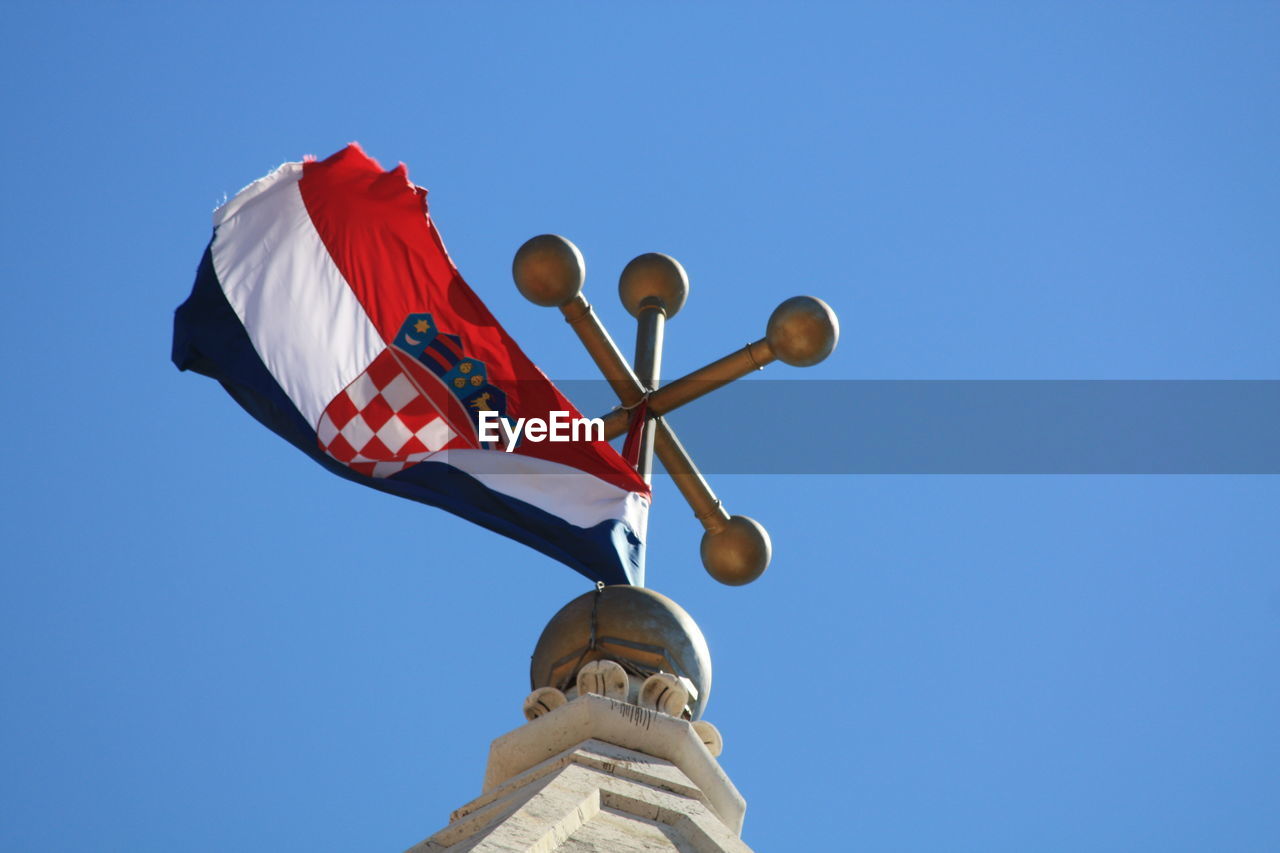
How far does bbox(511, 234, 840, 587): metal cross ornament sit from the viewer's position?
11633 millimetres

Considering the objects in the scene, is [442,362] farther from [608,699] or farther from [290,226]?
[608,699]

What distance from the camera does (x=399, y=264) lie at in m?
12.5

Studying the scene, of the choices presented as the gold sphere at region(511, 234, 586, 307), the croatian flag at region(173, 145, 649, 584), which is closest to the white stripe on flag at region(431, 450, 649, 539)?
the croatian flag at region(173, 145, 649, 584)

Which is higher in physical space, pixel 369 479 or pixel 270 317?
pixel 270 317

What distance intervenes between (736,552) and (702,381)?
4.13ft

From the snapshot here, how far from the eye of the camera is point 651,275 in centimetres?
1288

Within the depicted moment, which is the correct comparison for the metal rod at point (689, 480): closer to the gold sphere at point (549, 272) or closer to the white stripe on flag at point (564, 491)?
the white stripe on flag at point (564, 491)

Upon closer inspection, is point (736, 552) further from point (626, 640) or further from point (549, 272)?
point (549, 272)

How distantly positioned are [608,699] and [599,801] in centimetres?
117

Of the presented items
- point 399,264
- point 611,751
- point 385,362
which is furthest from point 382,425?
point 611,751

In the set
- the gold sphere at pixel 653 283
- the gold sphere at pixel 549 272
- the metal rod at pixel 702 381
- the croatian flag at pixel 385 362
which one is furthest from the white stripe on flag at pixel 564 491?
the gold sphere at pixel 653 283

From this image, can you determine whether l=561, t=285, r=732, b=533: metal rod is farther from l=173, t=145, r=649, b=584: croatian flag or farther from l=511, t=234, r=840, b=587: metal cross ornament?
l=173, t=145, r=649, b=584: croatian flag

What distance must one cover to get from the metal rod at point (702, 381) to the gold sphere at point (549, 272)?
93cm

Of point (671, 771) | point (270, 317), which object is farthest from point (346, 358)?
point (671, 771)
